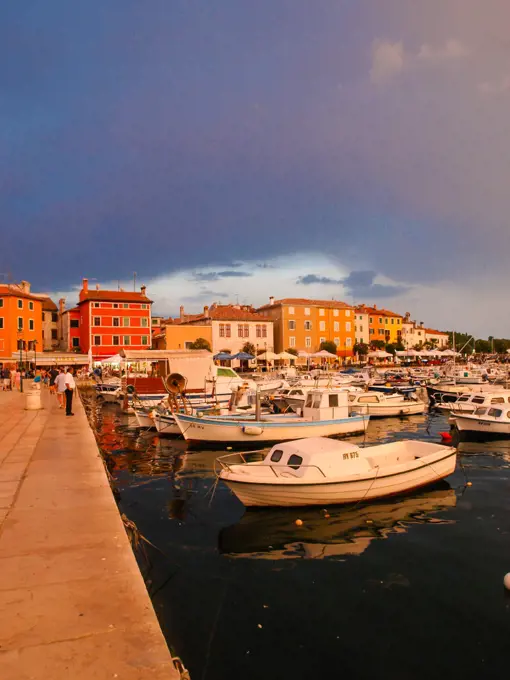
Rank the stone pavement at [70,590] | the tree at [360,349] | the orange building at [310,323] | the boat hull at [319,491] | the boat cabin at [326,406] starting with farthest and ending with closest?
the tree at [360,349]
the orange building at [310,323]
the boat cabin at [326,406]
the boat hull at [319,491]
the stone pavement at [70,590]

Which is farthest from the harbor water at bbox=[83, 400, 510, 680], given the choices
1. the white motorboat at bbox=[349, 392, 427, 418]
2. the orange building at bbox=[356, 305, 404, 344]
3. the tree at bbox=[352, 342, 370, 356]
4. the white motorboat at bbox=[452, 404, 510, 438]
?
the orange building at bbox=[356, 305, 404, 344]

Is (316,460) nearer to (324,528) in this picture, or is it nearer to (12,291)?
(324,528)

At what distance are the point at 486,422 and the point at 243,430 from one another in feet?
39.8

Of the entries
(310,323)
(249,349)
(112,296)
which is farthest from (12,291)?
(310,323)

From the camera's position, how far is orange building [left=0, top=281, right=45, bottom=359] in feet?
244

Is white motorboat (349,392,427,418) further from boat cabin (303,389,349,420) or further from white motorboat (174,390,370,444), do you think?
white motorboat (174,390,370,444)

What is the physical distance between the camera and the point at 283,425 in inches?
911

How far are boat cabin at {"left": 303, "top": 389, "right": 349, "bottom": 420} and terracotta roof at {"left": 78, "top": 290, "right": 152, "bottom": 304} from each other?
58618 mm

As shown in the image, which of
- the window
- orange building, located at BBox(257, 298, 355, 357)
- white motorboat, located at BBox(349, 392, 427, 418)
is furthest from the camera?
orange building, located at BBox(257, 298, 355, 357)

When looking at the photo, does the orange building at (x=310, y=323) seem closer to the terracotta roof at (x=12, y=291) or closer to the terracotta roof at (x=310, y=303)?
the terracotta roof at (x=310, y=303)

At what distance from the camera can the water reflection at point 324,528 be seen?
11.5m

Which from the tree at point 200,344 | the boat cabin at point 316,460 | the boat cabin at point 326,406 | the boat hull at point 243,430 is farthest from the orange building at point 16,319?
the boat cabin at point 316,460

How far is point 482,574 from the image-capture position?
396 inches

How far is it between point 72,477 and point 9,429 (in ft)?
32.4
